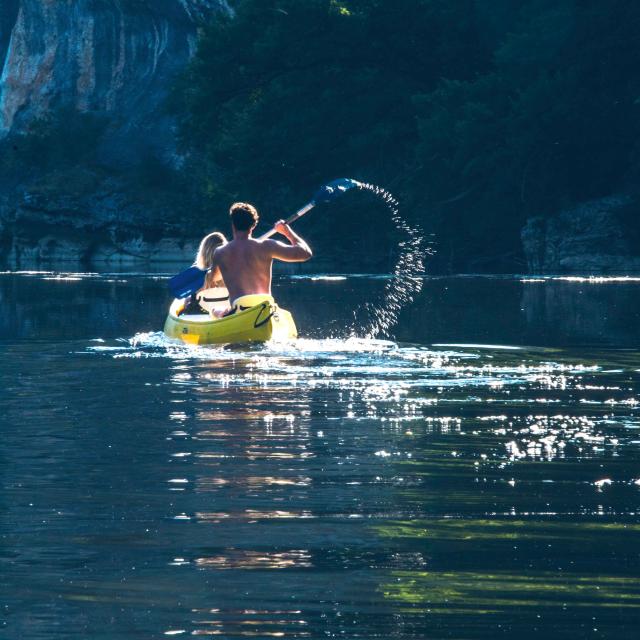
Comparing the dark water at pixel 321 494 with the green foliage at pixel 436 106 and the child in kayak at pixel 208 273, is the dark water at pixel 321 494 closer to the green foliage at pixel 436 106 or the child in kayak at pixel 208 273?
the child in kayak at pixel 208 273

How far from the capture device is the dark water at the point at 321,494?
15.9ft

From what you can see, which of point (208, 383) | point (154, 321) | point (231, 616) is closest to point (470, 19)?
point (154, 321)

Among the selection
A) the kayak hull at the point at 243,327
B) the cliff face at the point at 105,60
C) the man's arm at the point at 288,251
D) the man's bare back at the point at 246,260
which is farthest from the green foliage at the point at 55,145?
the kayak hull at the point at 243,327

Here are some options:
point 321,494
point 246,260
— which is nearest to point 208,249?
point 246,260

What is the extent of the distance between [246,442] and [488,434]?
136 cm

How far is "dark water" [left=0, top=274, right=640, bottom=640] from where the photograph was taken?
4840mm

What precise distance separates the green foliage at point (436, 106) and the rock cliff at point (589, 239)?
2.64 feet

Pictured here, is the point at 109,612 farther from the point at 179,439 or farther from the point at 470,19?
the point at 470,19

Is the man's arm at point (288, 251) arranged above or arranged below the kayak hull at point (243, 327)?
above

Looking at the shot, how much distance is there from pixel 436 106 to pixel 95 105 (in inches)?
1078

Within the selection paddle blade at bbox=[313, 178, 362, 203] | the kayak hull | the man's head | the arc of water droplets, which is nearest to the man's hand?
the man's head

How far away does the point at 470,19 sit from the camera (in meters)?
44.9

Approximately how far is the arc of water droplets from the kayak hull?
1.98 m

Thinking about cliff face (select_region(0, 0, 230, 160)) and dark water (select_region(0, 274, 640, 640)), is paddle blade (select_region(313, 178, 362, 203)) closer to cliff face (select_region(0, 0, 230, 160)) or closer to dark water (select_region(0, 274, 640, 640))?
dark water (select_region(0, 274, 640, 640))
